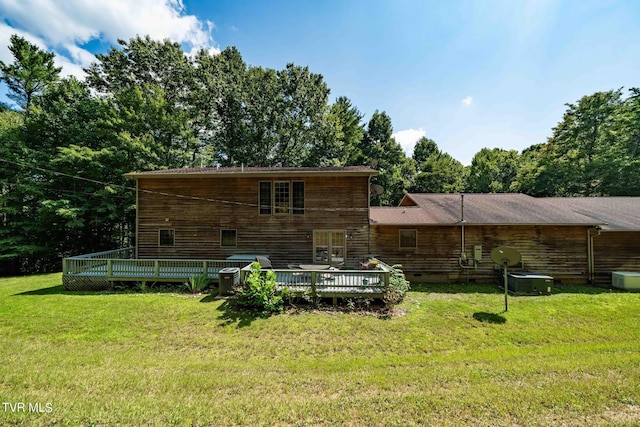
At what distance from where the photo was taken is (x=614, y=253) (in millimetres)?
10766

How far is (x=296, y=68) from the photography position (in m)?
22.9

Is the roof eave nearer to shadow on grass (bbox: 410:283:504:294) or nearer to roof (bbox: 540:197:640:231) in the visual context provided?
shadow on grass (bbox: 410:283:504:294)

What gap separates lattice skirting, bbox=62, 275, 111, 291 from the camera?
9.58 m

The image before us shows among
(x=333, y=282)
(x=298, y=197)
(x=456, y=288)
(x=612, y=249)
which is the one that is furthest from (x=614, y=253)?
(x=298, y=197)

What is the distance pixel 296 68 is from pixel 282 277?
21544mm

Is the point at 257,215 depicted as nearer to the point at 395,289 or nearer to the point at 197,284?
the point at 197,284

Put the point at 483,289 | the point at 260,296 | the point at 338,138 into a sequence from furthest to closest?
the point at 338,138
the point at 483,289
the point at 260,296

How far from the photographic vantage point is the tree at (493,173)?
31594 millimetres

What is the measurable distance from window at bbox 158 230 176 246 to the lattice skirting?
8.35 ft

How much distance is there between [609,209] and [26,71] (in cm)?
3792

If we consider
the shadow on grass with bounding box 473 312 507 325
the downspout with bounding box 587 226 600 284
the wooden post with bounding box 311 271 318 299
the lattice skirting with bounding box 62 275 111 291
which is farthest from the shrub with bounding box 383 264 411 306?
the lattice skirting with bounding box 62 275 111 291

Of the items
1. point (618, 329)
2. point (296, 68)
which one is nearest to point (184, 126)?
point (296, 68)

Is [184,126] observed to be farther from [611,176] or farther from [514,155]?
[514,155]

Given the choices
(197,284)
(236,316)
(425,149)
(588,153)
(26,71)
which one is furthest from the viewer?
(425,149)
